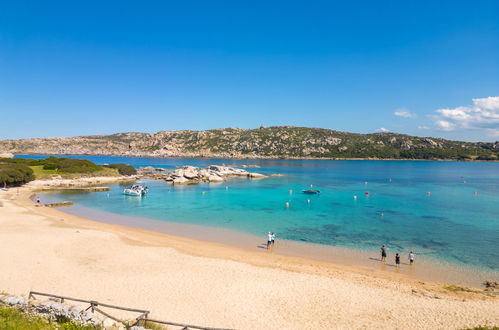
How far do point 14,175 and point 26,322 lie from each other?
54.5 m

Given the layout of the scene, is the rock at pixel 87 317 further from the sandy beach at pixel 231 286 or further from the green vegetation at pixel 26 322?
the sandy beach at pixel 231 286

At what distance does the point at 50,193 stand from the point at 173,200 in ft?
73.4

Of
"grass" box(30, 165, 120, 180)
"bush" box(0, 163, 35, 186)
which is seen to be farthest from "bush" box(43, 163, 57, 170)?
"bush" box(0, 163, 35, 186)

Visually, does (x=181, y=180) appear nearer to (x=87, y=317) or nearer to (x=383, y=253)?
(x=383, y=253)

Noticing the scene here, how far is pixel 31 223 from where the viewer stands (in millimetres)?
28188

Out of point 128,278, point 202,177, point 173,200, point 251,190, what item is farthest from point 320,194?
point 128,278

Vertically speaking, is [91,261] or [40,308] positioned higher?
[40,308]

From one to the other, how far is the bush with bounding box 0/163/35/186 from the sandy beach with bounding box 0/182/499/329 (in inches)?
1386

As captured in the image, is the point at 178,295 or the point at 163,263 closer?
the point at 178,295

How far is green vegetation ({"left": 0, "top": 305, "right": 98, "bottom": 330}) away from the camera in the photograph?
867 cm

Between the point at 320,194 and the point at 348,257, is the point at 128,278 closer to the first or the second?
the point at 348,257

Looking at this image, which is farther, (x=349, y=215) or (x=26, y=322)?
(x=349, y=215)

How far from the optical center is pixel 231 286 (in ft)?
50.2

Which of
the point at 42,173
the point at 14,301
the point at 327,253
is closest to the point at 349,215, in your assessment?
the point at 327,253
